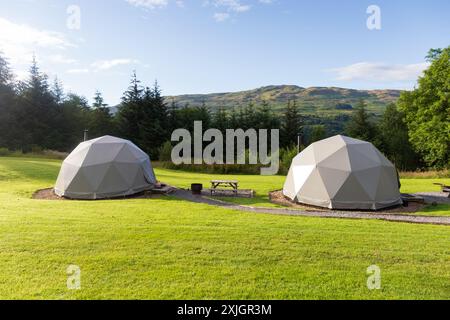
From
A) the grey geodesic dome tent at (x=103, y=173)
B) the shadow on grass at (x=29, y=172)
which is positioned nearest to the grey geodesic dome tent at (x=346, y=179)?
the grey geodesic dome tent at (x=103, y=173)

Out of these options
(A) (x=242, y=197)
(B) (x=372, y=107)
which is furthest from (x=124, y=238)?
(B) (x=372, y=107)

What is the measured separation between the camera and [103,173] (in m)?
16.6

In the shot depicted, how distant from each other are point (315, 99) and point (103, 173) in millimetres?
166296

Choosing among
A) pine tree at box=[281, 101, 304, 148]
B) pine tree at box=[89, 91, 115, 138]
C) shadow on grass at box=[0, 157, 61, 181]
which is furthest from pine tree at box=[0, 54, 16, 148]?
pine tree at box=[281, 101, 304, 148]

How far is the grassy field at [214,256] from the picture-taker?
5023 mm

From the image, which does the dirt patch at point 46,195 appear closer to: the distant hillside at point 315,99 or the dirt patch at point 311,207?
the dirt patch at point 311,207

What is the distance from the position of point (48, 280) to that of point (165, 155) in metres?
31.4

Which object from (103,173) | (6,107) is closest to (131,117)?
(6,107)

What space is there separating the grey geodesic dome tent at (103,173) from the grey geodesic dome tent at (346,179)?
8671mm

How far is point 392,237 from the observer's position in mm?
8203

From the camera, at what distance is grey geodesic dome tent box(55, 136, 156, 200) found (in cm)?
1625

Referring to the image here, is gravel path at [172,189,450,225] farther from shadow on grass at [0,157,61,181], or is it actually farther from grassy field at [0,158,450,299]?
shadow on grass at [0,157,61,181]

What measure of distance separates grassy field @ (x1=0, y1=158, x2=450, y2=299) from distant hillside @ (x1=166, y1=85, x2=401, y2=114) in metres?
134

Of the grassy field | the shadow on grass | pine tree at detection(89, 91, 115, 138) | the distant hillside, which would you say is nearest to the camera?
the grassy field
